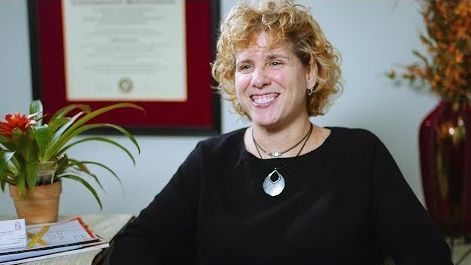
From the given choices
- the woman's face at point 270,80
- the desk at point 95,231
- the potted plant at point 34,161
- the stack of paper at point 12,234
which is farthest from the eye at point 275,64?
the stack of paper at point 12,234

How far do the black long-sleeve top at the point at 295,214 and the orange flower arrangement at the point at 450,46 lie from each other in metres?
0.40

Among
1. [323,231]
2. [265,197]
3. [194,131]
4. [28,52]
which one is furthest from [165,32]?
[323,231]

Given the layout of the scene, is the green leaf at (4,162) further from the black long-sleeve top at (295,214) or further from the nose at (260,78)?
the nose at (260,78)

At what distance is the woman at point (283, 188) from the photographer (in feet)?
4.71

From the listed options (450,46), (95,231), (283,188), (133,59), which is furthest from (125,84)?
(450,46)

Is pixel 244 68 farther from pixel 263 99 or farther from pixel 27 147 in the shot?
pixel 27 147

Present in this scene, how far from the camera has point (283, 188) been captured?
149 centimetres

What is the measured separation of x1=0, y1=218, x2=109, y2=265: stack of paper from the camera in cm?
141

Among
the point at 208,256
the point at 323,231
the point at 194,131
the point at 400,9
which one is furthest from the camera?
the point at 194,131

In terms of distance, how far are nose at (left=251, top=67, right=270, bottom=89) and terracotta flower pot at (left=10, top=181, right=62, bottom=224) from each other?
0.69 m

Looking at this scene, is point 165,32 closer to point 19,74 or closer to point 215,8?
point 215,8

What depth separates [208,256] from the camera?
154 centimetres

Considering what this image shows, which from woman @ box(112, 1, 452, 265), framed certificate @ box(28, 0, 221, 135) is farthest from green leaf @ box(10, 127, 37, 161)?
framed certificate @ box(28, 0, 221, 135)

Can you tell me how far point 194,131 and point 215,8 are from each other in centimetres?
48
